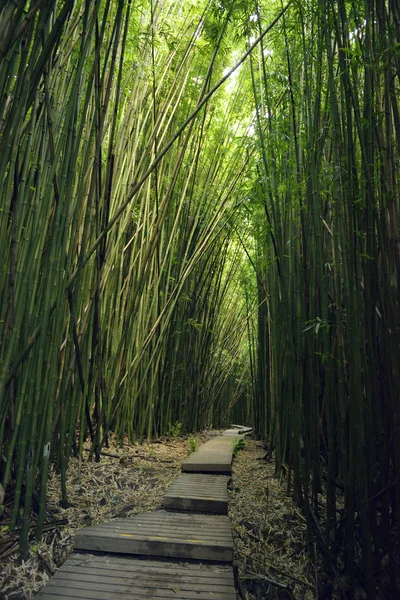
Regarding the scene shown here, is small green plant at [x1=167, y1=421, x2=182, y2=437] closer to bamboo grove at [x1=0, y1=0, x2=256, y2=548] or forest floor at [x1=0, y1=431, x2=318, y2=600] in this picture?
bamboo grove at [x1=0, y1=0, x2=256, y2=548]

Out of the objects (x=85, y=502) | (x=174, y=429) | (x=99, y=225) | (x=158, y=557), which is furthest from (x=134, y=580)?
(x=174, y=429)

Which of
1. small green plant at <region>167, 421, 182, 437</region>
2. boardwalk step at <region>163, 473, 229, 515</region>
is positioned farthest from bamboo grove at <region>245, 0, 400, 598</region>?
small green plant at <region>167, 421, 182, 437</region>

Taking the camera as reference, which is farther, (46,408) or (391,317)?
(46,408)

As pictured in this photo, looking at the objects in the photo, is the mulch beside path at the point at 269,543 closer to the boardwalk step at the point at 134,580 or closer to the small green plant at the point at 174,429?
the boardwalk step at the point at 134,580

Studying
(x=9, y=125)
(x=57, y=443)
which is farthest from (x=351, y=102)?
(x=57, y=443)

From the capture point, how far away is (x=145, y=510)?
1.85 m

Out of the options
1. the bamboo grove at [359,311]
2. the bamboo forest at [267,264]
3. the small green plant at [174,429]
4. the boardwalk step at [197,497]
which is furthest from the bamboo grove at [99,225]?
the bamboo grove at [359,311]

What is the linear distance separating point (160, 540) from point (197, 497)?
409 millimetres

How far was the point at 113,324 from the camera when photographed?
2.54 meters

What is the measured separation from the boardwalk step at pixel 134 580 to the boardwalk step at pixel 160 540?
0.03 metres

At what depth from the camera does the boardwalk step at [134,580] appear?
1226 mm

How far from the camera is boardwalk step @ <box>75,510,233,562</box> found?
146 centimetres

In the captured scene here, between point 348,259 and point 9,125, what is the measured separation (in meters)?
1.05

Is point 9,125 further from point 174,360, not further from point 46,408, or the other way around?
point 174,360
